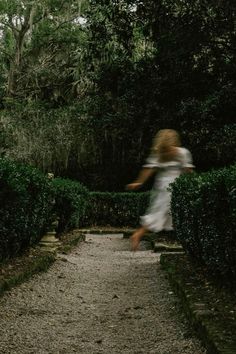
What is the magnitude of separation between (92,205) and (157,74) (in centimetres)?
594

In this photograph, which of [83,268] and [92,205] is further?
[92,205]

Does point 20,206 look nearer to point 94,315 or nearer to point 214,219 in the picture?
point 94,315

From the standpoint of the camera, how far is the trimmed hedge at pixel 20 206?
659cm

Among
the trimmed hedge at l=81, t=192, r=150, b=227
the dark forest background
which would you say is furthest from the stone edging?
the trimmed hedge at l=81, t=192, r=150, b=227

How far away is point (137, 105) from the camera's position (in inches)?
891

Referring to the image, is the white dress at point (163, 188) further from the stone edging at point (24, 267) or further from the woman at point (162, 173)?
the stone edging at point (24, 267)

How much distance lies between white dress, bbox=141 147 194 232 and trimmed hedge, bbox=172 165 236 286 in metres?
0.93

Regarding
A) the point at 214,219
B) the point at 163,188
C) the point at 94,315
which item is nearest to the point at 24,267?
the point at 94,315

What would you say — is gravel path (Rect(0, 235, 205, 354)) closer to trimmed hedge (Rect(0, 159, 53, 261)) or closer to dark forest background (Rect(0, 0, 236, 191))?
trimmed hedge (Rect(0, 159, 53, 261))

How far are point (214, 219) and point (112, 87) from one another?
19.4m

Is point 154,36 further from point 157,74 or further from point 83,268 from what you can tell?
point 83,268

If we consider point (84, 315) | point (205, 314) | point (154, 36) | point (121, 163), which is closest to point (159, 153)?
point (84, 315)

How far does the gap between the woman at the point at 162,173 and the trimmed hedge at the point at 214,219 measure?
2.72ft

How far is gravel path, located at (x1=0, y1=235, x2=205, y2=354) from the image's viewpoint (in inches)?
168
